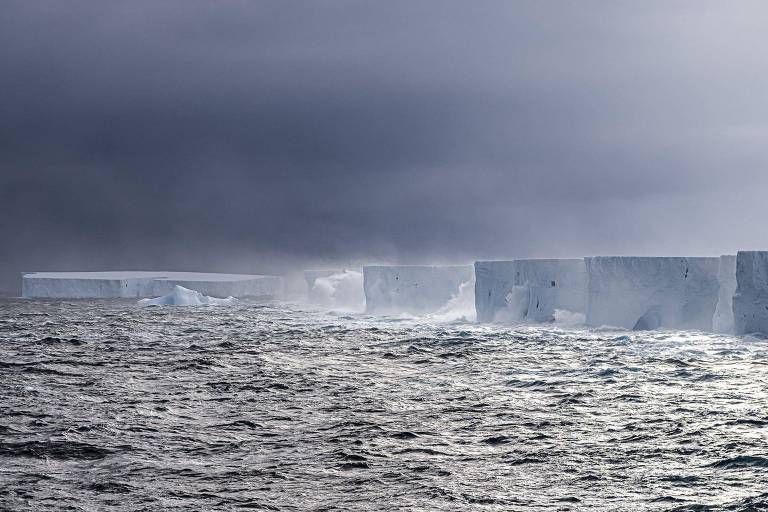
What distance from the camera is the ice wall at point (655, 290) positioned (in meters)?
16.5

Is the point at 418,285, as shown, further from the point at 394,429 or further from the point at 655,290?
the point at 394,429

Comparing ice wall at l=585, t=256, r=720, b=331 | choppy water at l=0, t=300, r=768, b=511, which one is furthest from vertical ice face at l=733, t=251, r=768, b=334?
ice wall at l=585, t=256, r=720, b=331

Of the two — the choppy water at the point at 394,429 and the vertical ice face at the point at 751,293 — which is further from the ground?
the vertical ice face at the point at 751,293

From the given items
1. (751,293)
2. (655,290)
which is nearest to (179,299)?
(655,290)

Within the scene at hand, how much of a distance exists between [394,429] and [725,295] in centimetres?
1078

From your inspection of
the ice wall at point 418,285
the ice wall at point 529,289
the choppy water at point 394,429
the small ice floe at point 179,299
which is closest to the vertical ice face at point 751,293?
the choppy water at point 394,429

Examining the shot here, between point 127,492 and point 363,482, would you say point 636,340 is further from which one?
point 127,492

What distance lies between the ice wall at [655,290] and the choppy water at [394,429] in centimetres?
181

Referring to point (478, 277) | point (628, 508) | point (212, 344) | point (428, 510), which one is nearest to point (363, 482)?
point (428, 510)

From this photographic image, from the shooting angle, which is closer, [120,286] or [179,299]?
[179,299]

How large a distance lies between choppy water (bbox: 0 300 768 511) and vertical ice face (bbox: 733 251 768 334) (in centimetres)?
48

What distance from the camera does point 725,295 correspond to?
1597 centimetres

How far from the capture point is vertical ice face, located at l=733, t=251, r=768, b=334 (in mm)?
14352

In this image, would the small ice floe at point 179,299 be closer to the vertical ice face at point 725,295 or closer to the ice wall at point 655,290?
the ice wall at point 655,290
